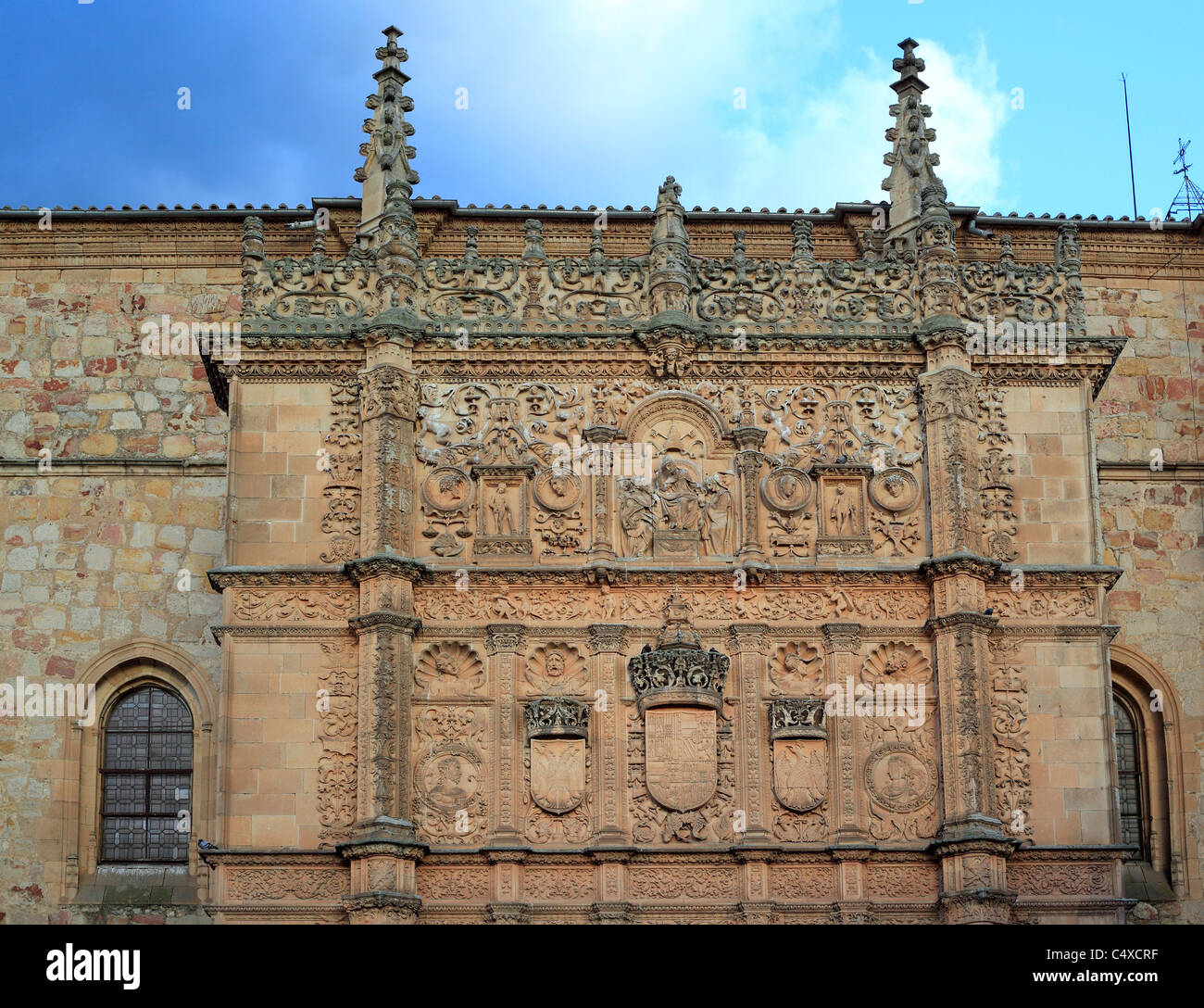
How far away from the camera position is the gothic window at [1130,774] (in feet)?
99.2

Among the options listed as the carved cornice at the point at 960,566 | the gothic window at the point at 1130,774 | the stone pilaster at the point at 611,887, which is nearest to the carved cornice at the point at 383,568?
the stone pilaster at the point at 611,887

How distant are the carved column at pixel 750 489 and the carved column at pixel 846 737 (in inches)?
49.3

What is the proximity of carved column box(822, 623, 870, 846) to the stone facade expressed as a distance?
0.15 ft

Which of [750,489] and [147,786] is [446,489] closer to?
[750,489]

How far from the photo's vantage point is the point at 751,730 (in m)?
26.5

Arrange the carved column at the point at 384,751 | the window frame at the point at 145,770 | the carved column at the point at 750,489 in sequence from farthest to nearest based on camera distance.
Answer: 1. the window frame at the point at 145,770
2. the carved column at the point at 750,489
3. the carved column at the point at 384,751

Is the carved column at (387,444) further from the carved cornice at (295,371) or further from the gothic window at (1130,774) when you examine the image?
the gothic window at (1130,774)

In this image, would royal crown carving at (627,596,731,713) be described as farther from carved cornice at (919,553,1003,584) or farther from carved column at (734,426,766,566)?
carved cornice at (919,553,1003,584)

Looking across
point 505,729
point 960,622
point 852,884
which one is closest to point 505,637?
point 505,729

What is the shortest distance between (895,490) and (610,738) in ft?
15.4

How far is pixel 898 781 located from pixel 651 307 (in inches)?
260

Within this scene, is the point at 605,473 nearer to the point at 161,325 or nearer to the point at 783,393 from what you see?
the point at 783,393
